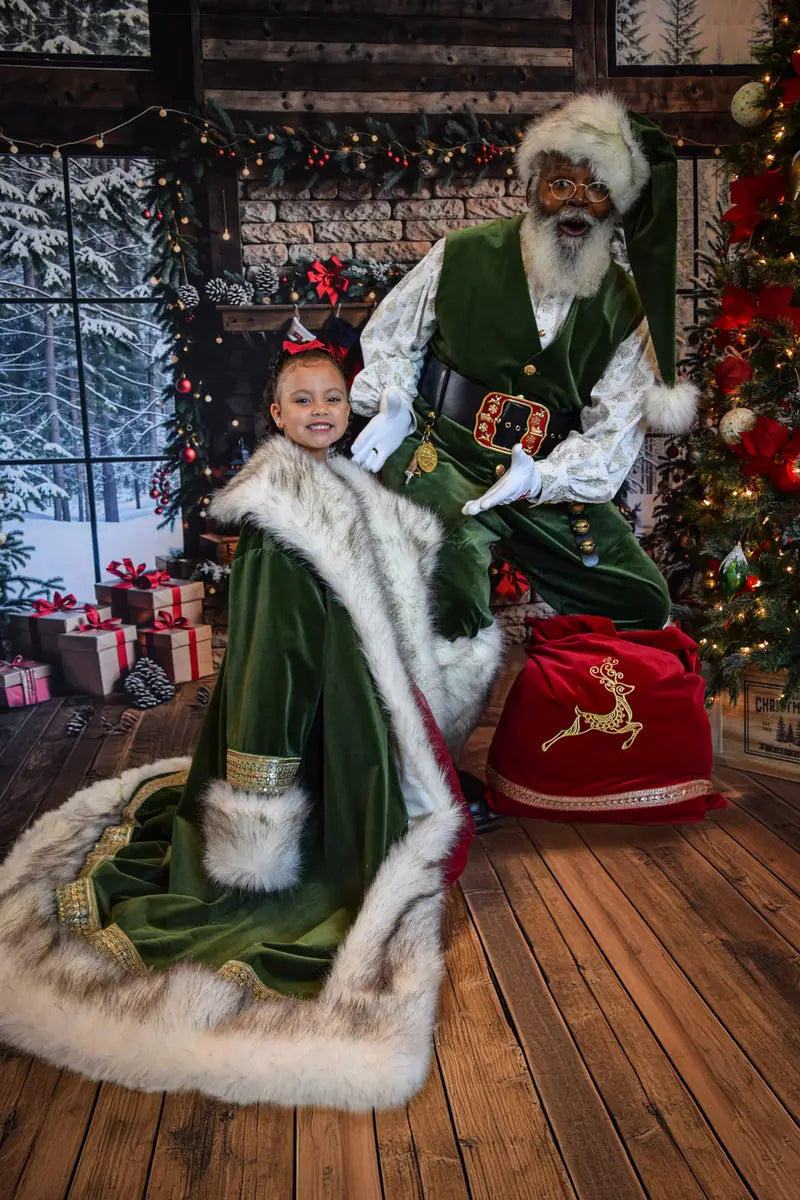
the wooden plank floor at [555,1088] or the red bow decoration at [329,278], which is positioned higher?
the red bow decoration at [329,278]

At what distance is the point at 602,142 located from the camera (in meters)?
2.73

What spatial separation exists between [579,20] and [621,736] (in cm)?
351

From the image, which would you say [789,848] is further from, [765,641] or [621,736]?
[765,641]

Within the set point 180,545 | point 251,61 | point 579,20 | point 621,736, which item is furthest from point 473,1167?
point 579,20

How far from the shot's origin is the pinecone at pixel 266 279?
4348 millimetres

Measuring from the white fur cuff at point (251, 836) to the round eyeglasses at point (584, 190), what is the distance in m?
1.95

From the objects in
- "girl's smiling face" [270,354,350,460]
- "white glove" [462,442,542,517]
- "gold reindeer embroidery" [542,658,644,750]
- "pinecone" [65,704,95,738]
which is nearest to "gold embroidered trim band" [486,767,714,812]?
"gold reindeer embroidery" [542,658,644,750]

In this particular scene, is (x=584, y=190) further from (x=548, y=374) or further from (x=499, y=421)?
(x=499, y=421)

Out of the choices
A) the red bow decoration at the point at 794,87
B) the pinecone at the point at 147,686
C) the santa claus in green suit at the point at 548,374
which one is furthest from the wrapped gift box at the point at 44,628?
the red bow decoration at the point at 794,87

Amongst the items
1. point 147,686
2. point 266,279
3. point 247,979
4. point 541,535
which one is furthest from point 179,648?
point 247,979

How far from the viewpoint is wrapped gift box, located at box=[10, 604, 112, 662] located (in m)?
4.32

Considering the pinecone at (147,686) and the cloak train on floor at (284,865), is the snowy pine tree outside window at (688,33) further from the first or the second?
the pinecone at (147,686)

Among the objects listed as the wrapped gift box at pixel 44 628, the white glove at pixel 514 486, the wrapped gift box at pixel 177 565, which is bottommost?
the wrapped gift box at pixel 44 628

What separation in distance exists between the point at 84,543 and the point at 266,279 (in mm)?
1508
